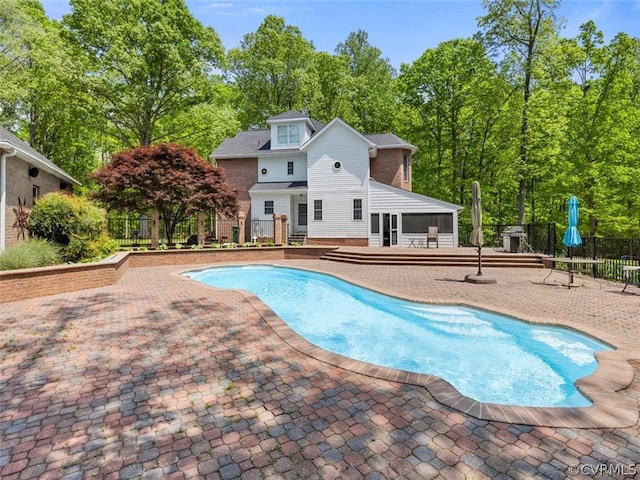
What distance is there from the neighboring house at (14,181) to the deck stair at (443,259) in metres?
12.9

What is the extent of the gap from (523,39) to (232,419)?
25406 mm

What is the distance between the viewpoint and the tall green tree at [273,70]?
31.4 m

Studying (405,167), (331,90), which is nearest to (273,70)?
(331,90)

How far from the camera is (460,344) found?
6.07m

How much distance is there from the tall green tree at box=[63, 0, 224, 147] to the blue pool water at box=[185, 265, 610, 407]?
22952mm

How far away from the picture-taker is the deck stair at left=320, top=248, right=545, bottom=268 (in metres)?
13.8

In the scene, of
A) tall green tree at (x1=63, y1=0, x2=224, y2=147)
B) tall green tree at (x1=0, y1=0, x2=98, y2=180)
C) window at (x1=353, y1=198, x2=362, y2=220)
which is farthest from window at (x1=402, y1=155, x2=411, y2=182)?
tall green tree at (x1=0, y1=0, x2=98, y2=180)

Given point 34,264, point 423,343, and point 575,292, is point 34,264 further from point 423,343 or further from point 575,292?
point 575,292

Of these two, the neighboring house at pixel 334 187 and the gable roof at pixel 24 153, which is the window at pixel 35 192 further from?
the neighboring house at pixel 334 187

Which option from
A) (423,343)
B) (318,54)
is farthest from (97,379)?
(318,54)

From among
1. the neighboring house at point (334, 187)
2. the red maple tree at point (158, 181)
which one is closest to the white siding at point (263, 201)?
the neighboring house at point (334, 187)

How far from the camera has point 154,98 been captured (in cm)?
2425

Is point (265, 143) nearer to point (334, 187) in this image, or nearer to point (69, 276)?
point (334, 187)

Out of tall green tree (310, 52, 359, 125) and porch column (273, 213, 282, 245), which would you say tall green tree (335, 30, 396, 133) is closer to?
tall green tree (310, 52, 359, 125)
